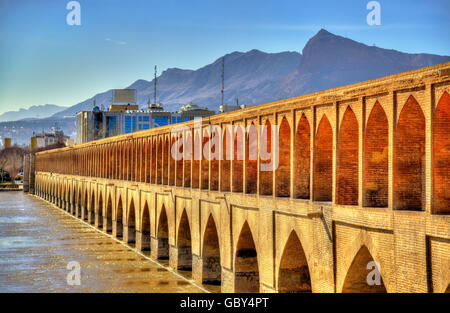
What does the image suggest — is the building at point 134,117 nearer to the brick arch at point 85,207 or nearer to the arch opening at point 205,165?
the brick arch at point 85,207

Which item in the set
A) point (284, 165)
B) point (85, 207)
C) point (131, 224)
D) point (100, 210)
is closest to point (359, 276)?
point (284, 165)

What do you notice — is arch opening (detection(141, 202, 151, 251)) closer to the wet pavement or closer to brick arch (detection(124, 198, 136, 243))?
the wet pavement

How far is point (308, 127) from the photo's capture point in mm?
17984

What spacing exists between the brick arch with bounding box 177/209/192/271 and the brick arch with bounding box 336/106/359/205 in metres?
13.1

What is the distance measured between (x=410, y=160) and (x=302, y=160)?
476cm

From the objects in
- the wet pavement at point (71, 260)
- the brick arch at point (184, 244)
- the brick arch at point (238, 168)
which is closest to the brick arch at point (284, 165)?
the brick arch at point (238, 168)

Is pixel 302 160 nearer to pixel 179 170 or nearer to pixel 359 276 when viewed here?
pixel 359 276

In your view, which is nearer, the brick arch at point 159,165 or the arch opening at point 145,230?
the brick arch at point 159,165

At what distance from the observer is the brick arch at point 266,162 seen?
66.2ft

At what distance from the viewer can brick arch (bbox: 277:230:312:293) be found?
18.1 meters

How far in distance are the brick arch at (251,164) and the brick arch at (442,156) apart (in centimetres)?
951

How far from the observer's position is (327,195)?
17.0m

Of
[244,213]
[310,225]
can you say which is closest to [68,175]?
[244,213]

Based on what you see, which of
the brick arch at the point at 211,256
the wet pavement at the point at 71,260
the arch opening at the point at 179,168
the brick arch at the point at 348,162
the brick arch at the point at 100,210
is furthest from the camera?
the brick arch at the point at 100,210
